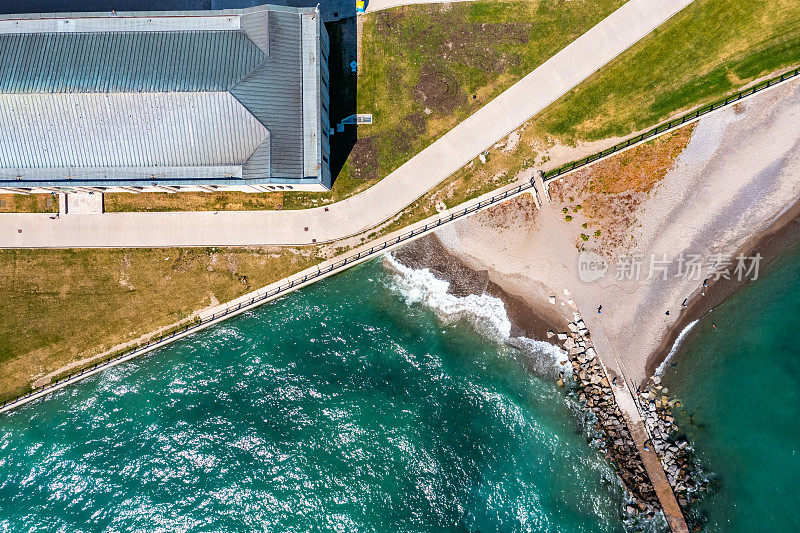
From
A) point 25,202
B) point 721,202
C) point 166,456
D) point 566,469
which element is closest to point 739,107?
point 721,202

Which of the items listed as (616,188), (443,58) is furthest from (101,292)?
(616,188)

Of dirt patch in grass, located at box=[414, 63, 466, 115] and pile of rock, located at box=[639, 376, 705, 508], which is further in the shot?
pile of rock, located at box=[639, 376, 705, 508]

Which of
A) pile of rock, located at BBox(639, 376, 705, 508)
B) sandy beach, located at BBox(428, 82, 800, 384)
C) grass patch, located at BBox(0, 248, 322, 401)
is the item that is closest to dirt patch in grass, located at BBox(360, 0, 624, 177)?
sandy beach, located at BBox(428, 82, 800, 384)

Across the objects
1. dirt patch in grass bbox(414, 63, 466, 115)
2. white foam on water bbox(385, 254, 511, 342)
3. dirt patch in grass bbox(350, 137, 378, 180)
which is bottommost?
white foam on water bbox(385, 254, 511, 342)

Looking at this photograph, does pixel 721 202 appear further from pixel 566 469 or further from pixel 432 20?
pixel 432 20

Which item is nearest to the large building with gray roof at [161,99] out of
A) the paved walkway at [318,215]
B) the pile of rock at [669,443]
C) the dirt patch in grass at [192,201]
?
the dirt patch in grass at [192,201]

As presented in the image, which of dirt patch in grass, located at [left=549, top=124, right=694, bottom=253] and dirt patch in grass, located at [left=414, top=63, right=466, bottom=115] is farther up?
dirt patch in grass, located at [left=414, top=63, right=466, bottom=115]

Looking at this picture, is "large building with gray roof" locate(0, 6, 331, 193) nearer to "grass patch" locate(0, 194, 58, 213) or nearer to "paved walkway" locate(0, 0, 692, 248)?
"grass patch" locate(0, 194, 58, 213)
